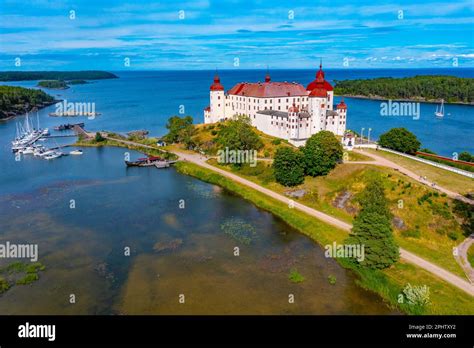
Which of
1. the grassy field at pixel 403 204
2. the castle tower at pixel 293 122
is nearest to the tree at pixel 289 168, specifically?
the grassy field at pixel 403 204

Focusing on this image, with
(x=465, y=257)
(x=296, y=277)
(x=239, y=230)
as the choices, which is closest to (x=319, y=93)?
(x=239, y=230)

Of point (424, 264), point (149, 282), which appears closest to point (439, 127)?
point (424, 264)

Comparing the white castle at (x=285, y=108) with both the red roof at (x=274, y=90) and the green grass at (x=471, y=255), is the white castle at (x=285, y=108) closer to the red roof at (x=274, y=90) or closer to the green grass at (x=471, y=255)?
the red roof at (x=274, y=90)

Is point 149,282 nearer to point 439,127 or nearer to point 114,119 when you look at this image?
point 439,127

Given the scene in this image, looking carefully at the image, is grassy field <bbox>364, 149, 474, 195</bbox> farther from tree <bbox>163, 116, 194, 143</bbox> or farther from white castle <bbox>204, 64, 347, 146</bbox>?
tree <bbox>163, 116, 194, 143</bbox>

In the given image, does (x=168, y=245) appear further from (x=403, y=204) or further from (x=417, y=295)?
(x=403, y=204)

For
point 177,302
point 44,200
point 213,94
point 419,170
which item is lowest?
A: point 177,302

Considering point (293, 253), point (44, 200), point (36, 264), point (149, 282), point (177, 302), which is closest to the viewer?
point (177, 302)

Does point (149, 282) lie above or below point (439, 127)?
below
